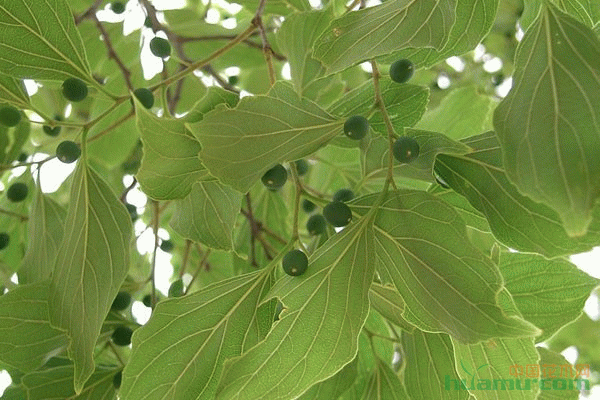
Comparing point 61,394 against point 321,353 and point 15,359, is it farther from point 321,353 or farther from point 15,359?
point 321,353

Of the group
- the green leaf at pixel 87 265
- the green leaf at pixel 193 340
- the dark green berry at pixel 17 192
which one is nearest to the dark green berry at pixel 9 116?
the green leaf at pixel 87 265

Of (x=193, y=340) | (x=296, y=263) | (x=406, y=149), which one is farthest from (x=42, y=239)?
(x=406, y=149)

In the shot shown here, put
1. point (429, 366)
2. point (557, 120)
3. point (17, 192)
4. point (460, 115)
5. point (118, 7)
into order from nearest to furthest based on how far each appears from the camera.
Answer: point (557, 120) → point (429, 366) → point (17, 192) → point (460, 115) → point (118, 7)

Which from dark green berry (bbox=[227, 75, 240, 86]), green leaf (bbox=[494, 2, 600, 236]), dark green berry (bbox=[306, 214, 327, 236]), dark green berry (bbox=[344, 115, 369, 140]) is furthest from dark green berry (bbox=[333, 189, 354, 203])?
dark green berry (bbox=[227, 75, 240, 86])

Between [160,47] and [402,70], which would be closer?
[402,70]

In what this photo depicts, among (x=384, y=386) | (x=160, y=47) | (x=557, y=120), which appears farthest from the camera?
(x=160, y=47)

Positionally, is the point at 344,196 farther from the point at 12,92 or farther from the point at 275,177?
the point at 12,92

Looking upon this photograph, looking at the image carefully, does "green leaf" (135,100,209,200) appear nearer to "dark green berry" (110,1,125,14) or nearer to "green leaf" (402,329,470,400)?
"green leaf" (402,329,470,400)
